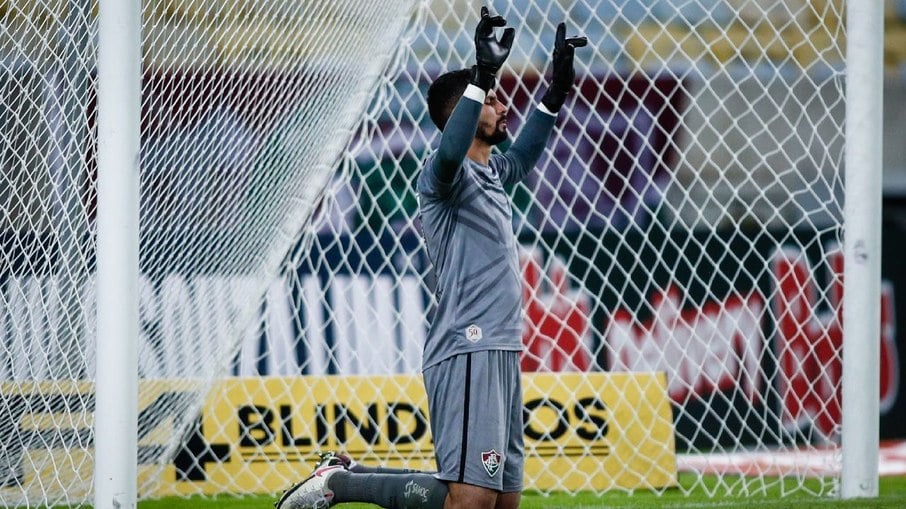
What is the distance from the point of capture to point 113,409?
9.84 feet

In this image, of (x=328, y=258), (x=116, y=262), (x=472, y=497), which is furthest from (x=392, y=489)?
(x=328, y=258)

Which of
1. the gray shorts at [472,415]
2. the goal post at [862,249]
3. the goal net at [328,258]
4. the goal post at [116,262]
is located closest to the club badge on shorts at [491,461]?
the gray shorts at [472,415]

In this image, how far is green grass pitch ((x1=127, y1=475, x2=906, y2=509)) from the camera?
391 centimetres

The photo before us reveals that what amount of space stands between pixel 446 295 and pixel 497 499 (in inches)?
21.3

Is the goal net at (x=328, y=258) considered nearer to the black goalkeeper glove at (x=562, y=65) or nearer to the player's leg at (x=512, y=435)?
the black goalkeeper glove at (x=562, y=65)

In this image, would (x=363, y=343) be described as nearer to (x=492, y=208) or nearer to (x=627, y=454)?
Answer: (x=627, y=454)

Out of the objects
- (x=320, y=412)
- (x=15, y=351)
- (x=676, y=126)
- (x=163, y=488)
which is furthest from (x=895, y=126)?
(x=15, y=351)

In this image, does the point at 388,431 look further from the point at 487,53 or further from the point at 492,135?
the point at 487,53

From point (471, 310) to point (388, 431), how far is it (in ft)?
6.80

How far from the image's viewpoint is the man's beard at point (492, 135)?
288 cm

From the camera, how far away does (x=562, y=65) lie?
3.12 metres

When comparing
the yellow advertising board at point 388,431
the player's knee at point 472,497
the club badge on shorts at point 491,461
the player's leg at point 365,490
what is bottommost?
the yellow advertising board at point 388,431

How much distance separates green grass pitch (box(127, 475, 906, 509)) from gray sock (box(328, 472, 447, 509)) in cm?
93

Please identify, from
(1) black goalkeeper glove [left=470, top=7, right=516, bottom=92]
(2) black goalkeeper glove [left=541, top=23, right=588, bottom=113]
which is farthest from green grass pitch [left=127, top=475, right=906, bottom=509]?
(1) black goalkeeper glove [left=470, top=7, right=516, bottom=92]
